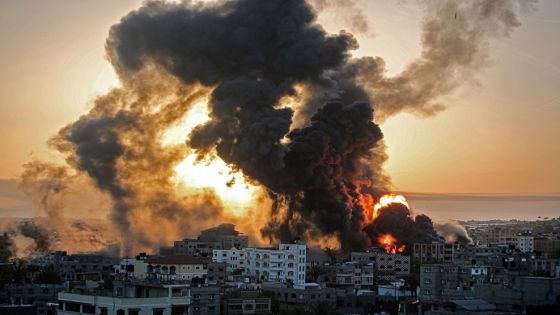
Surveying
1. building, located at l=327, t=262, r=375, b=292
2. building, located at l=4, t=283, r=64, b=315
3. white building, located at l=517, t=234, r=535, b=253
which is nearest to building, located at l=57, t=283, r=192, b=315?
building, located at l=4, t=283, r=64, b=315

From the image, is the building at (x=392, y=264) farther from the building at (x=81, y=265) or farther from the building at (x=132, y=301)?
the building at (x=132, y=301)

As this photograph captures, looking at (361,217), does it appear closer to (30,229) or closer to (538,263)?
(538,263)

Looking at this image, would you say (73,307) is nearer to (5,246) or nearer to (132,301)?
(132,301)

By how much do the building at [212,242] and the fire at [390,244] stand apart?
12091 millimetres

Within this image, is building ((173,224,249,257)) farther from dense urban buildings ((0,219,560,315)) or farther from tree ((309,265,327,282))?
tree ((309,265,327,282))

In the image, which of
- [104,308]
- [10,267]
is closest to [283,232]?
[10,267]

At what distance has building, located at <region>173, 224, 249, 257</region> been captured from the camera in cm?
9434

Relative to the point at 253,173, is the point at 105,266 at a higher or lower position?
lower

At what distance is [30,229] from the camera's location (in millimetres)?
103500

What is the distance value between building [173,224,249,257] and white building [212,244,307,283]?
19.0 ft

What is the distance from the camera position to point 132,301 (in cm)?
4294

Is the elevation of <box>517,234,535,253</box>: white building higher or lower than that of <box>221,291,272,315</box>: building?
higher

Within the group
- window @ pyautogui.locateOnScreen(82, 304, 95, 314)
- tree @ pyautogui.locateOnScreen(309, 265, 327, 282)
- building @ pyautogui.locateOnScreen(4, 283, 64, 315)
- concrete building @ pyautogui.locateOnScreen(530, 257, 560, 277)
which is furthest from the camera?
tree @ pyautogui.locateOnScreen(309, 265, 327, 282)

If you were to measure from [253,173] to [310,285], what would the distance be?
97.2ft
